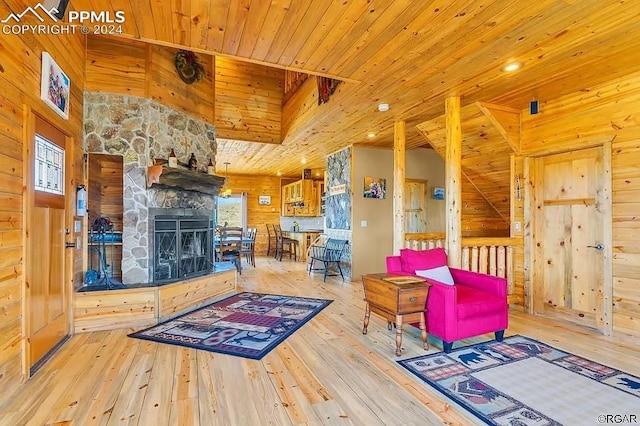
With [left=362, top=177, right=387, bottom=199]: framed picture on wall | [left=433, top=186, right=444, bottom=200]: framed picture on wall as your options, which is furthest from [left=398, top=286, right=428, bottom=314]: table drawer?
[left=433, top=186, right=444, bottom=200]: framed picture on wall

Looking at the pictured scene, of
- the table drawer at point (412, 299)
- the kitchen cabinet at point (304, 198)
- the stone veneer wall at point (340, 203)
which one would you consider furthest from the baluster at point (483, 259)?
the kitchen cabinet at point (304, 198)

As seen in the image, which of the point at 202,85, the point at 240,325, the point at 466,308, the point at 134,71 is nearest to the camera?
the point at 466,308

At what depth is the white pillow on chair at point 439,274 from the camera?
3574mm

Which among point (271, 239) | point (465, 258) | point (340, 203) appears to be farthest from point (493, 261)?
point (271, 239)

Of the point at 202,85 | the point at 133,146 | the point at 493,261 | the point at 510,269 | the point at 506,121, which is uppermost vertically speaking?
the point at 202,85

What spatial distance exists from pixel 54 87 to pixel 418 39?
321 centimetres

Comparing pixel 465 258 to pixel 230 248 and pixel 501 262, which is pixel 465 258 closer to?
pixel 501 262

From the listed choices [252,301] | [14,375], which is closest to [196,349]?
[14,375]

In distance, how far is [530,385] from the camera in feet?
7.99

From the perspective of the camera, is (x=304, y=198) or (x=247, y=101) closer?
(x=247, y=101)

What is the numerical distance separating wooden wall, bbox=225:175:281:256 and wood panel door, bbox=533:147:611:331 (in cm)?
831

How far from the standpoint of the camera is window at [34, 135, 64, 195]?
9.04 feet

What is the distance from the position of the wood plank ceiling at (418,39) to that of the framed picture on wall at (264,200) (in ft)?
24.9

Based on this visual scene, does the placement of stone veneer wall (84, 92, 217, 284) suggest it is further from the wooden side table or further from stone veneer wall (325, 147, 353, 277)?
stone veneer wall (325, 147, 353, 277)
